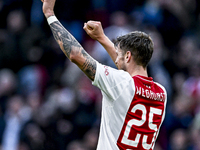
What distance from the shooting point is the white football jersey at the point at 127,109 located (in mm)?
2398

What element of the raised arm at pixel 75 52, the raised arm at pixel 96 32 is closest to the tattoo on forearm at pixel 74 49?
the raised arm at pixel 75 52

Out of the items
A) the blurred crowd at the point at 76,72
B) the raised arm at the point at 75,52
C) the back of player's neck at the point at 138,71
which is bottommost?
the blurred crowd at the point at 76,72

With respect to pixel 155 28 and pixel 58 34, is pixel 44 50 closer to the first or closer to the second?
pixel 155 28

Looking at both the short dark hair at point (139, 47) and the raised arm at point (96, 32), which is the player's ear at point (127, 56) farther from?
the raised arm at point (96, 32)

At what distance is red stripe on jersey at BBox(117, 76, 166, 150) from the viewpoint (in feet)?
8.23

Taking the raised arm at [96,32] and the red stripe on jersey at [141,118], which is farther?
the raised arm at [96,32]

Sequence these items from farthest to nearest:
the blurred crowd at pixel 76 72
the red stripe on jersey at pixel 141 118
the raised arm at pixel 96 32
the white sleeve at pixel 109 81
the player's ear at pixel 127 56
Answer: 1. the blurred crowd at pixel 76 72
2. the raised arm at pixel 96 32
3. the player's ear at pixel 127 56
4. the red stripe on jersey at pixel 141 118
5. the white sleeve at pixel 109 81

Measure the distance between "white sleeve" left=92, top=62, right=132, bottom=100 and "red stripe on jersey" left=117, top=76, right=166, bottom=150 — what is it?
0.51 ft

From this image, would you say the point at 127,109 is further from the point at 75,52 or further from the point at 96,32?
the point at 96,32

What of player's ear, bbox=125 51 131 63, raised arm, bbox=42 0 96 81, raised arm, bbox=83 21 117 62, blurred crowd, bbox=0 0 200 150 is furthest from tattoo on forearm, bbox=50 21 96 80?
Answer: blurred crowd, bbox=0 0 200 150

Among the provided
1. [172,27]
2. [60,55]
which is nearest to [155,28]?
[172,27]

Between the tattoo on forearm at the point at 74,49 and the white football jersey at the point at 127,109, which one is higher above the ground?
the tattoo on forearm at the point at 74,49

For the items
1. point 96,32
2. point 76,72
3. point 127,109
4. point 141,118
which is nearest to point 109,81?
point 127,109

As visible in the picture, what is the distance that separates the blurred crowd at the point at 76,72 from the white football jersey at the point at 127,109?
142 inches
